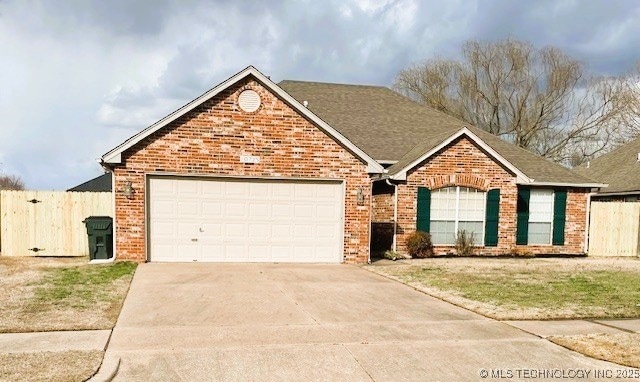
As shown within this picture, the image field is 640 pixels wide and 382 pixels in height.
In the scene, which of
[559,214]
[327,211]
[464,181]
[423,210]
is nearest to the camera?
[327,211]

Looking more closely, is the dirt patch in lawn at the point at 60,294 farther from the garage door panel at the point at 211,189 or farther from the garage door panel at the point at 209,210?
the garage door panel at the point at 211,189

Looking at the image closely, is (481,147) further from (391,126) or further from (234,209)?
(234,209)

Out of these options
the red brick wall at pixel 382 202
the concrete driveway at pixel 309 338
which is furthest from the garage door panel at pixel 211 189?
the red brick wall at pixel 382 202

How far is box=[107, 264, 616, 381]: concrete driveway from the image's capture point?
5.65 m

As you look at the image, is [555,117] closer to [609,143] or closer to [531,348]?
[609,143]

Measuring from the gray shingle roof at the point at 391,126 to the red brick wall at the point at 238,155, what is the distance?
317 centimetres

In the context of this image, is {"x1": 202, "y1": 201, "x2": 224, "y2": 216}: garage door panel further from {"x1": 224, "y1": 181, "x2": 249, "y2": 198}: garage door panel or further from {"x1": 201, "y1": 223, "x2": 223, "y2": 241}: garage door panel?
{"x1": 224, "y1": 181, "x2": 249, "y2": 198}: garage door panel

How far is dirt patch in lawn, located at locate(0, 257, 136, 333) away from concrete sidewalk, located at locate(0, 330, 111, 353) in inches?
8.6

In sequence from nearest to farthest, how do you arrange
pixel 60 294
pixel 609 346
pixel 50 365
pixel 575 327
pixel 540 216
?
pixel 50 365
pixel 609 346
pixel 575 327
pixel 60 294
pixel 540 216

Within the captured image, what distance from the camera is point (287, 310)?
8406 millimetres

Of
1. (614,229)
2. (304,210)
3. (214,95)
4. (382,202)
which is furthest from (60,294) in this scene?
(614,229)

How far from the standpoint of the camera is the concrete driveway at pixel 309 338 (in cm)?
565

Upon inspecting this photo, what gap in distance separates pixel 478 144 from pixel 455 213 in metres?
2.46

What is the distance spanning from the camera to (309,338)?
683cm
